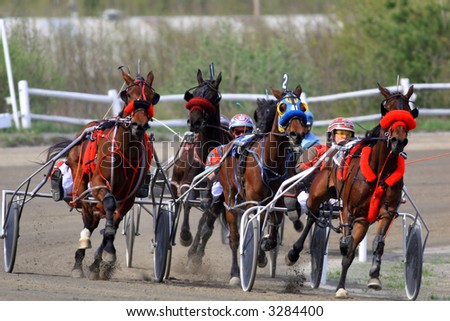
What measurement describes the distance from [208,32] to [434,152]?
26.4 feet

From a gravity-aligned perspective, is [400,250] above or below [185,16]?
below

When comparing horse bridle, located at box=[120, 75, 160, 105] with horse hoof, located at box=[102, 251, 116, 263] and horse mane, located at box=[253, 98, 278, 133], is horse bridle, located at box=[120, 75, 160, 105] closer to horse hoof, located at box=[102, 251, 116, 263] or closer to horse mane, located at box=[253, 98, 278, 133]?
horse mane, located at box=[253, 98, 278, 133]

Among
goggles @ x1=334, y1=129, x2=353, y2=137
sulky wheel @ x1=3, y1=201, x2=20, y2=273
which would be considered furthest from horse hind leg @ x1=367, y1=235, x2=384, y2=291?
sulky wheel @ x1=3, y1=201, x2=20, y2=273

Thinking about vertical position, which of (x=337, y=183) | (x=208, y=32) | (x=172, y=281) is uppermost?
(x=208, y=32)

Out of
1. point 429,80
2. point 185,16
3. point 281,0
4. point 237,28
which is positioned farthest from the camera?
point 281,0

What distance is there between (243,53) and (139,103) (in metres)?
13.1

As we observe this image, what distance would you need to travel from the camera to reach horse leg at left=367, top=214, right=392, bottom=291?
8984mm

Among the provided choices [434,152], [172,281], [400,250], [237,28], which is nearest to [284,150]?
[172,281]

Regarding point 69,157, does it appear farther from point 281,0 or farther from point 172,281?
point 281,0

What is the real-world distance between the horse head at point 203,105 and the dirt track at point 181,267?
146 centimetres

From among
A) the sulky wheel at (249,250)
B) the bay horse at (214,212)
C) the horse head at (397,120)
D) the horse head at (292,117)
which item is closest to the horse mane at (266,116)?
the bay horse at (214,212)

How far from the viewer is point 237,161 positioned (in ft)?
34.0

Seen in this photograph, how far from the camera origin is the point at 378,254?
9109 millimetres

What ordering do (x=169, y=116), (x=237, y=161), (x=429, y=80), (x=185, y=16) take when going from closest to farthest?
(x=237, y=161) < (x=169, y=116) < (x=429, y=80) < (x=185, y=16)
